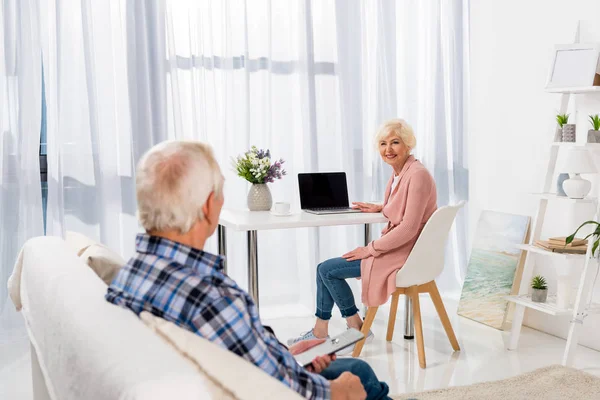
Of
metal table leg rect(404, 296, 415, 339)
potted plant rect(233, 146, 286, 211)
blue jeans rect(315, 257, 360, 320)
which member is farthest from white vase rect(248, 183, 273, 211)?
metal table leg rect(404, 296, 415, 339)

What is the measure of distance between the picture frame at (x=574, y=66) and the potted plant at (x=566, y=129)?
16 cm

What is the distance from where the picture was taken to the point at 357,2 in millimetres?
4613

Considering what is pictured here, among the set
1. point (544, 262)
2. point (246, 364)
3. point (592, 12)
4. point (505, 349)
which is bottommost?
point (505, 349)

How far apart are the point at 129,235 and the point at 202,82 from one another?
102 centimetres

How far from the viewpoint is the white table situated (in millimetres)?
3303

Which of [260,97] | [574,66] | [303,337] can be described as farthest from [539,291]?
[260,97]

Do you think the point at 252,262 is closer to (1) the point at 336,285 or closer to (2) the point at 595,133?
(1) the point at 336,285

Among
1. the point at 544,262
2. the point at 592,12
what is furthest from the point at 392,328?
the point at 592,12

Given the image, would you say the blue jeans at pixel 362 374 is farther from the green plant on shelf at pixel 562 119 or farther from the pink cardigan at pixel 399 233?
the green plant on shelf at pixel 562 119

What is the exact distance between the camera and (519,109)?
421 centimetres

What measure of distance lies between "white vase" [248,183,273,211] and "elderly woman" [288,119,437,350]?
1.52ft

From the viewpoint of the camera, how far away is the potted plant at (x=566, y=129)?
356cm

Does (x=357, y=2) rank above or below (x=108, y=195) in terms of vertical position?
above

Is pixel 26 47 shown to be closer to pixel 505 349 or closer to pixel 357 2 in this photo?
pixel 357 2
